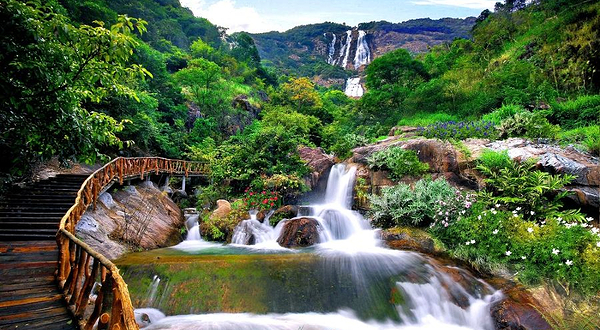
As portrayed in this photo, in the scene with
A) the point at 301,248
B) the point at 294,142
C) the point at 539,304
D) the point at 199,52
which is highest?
the point at 199,52

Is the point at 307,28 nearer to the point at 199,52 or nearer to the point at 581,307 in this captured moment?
the point at 199,52

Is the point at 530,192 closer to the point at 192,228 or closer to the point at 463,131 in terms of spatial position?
the point at 463,131

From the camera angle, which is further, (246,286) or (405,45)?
(405,45)

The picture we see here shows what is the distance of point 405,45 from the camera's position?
96688 mm

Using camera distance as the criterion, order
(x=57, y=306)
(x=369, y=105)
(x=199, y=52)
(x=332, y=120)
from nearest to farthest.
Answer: (x=57, y=306)
(x=369, y=105)
(x=332, y=120)
(x=199, y=52)

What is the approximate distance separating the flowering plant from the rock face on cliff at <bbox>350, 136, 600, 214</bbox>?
13.5 ft

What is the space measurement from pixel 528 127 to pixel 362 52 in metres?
84.4

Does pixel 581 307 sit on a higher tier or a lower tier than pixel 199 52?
lower

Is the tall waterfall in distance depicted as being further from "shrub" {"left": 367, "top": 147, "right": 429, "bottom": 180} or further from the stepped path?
the stepped path

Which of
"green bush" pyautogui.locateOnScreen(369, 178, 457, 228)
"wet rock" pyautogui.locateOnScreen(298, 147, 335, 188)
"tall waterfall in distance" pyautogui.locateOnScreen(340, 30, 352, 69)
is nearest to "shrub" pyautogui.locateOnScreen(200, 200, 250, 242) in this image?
"wet rock" pyautogui.locateOnScreen(298, 147, 335, 188)

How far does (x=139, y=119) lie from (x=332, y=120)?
18.4 m

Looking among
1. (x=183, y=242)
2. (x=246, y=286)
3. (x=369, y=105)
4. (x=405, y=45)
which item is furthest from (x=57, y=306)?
(x=405, y=45)

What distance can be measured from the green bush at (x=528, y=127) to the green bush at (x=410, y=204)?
4.74 m

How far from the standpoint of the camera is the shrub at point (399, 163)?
11.9m
